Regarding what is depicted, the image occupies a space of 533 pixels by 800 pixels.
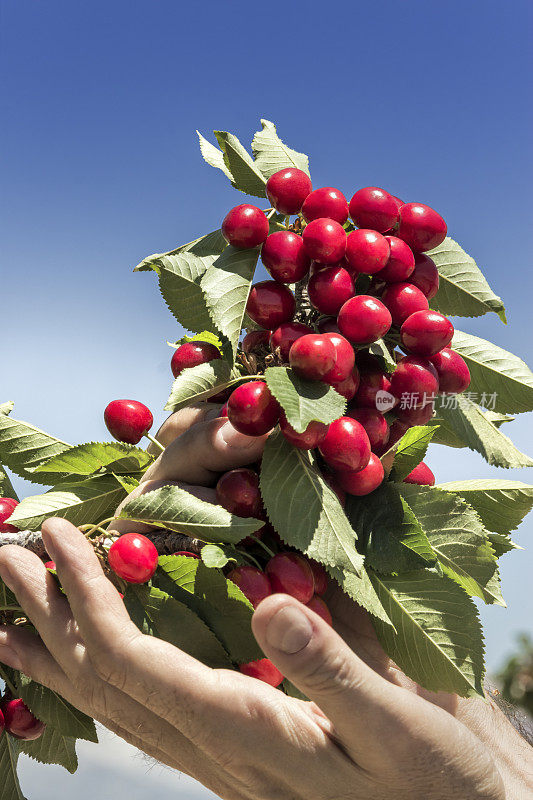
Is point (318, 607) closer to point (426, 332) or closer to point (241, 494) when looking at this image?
point (241, 494)

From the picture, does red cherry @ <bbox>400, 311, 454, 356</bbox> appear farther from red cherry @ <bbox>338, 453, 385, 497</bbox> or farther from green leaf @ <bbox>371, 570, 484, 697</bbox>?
green leaf @ <bbox>371, 570, 484, 697</bbox>

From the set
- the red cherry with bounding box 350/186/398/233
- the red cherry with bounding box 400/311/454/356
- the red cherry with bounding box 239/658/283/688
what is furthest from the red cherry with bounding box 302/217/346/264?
the red cherry with bounding box 239/658/283/688

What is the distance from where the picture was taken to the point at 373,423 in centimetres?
149

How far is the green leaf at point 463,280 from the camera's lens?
186cm

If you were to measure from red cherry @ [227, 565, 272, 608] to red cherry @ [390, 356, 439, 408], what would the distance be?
1.68 feet

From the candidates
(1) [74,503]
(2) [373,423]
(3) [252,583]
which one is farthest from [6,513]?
(2) [373,423]

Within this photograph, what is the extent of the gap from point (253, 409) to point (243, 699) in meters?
0.58

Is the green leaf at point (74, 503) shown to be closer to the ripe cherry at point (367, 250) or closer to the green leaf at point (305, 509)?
the green leaf at point (305, 509)

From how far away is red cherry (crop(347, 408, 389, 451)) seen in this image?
1482 millimetres

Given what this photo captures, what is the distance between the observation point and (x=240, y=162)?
1.82 metres

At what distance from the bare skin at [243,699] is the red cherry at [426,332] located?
1.39 feet

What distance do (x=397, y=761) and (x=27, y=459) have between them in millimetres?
1300

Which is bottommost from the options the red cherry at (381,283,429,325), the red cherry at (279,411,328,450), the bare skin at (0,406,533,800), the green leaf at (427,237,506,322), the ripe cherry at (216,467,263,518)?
the bare skin at (0,406,533,800)

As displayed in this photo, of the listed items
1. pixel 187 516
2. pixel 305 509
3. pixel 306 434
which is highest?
pixel 306 434
